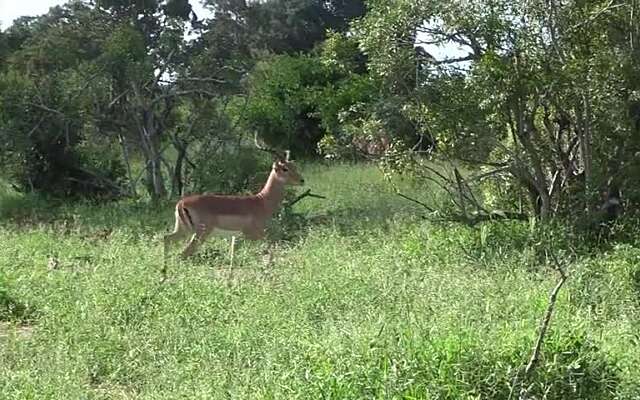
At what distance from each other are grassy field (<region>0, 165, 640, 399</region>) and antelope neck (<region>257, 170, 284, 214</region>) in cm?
38

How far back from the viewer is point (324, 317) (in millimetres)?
5145

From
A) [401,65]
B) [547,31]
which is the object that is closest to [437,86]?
[401,65]

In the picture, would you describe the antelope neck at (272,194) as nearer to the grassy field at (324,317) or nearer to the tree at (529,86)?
the grassy field at (324,317)

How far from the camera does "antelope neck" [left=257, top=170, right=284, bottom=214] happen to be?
28.1 ft

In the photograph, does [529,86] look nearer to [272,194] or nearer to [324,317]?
[272,194]

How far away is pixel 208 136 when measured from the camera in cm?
1241

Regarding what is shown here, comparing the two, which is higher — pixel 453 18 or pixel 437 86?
pixel 453 18

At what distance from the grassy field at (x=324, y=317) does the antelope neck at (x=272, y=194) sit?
38 centimetres

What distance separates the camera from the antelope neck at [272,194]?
8562mm

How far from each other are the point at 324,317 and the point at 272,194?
3.63m

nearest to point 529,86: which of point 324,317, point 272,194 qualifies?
point 272,194

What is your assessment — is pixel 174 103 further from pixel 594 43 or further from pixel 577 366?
pixel 577 366

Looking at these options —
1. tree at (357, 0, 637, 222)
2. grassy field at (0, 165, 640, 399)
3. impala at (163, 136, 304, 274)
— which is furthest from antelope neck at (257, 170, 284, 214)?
tree at (357, 0, 637, 222)

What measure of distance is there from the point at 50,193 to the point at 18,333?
8134 mm
